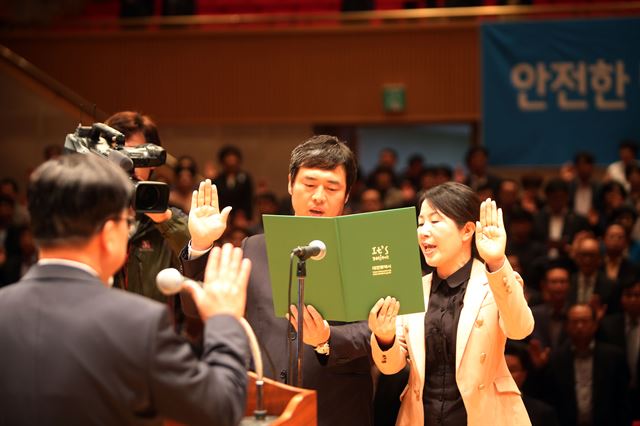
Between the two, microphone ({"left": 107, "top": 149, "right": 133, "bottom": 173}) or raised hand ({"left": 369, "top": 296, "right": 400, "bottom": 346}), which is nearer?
microphone ({"left": 107, "top": 149, "right": 133, "bottom": 173})

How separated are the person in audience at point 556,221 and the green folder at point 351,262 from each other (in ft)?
14.7

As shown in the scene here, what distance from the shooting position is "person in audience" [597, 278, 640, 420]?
5.88 m

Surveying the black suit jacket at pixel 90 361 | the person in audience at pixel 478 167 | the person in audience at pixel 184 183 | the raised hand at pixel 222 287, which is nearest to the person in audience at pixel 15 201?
the person in audience at pixel 184 183

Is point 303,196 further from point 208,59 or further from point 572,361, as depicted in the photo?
point 208,59

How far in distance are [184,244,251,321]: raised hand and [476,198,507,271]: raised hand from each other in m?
1.01

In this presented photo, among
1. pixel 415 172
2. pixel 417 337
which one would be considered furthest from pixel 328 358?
pixel 415 172

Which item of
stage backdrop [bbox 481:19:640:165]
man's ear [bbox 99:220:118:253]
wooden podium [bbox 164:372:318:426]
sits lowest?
wooden podium [bbox 164:372:318:426]

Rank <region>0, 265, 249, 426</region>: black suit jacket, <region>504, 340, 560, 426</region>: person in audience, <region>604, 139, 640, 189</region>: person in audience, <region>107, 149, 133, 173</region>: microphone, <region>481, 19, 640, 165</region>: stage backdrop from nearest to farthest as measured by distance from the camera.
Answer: <region>0, 265, 249, 426</region>: black suit jacket, <region>107, 149, 133, 173</region>: microphone, <region>504, 340, 560, 426</region>: person in audience, <region>604, 139, 640, 189</region>: person in audience, <region>481, 19, 640, 165</region>: stage backdrop

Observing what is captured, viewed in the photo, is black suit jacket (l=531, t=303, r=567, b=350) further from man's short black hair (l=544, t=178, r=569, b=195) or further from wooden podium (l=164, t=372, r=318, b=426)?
wooden podium (l=164, t=372, r=318, b=426)

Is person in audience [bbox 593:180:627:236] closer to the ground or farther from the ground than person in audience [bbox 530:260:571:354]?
farther from the ground

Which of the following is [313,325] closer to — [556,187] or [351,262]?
[351,262]

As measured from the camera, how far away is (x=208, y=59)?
9727 millimetres

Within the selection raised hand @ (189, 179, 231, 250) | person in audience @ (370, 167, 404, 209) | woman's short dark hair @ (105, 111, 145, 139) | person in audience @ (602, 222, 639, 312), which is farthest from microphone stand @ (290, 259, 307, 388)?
person in audience @ (370, 167, 404, 209)

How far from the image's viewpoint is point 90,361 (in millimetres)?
1873
